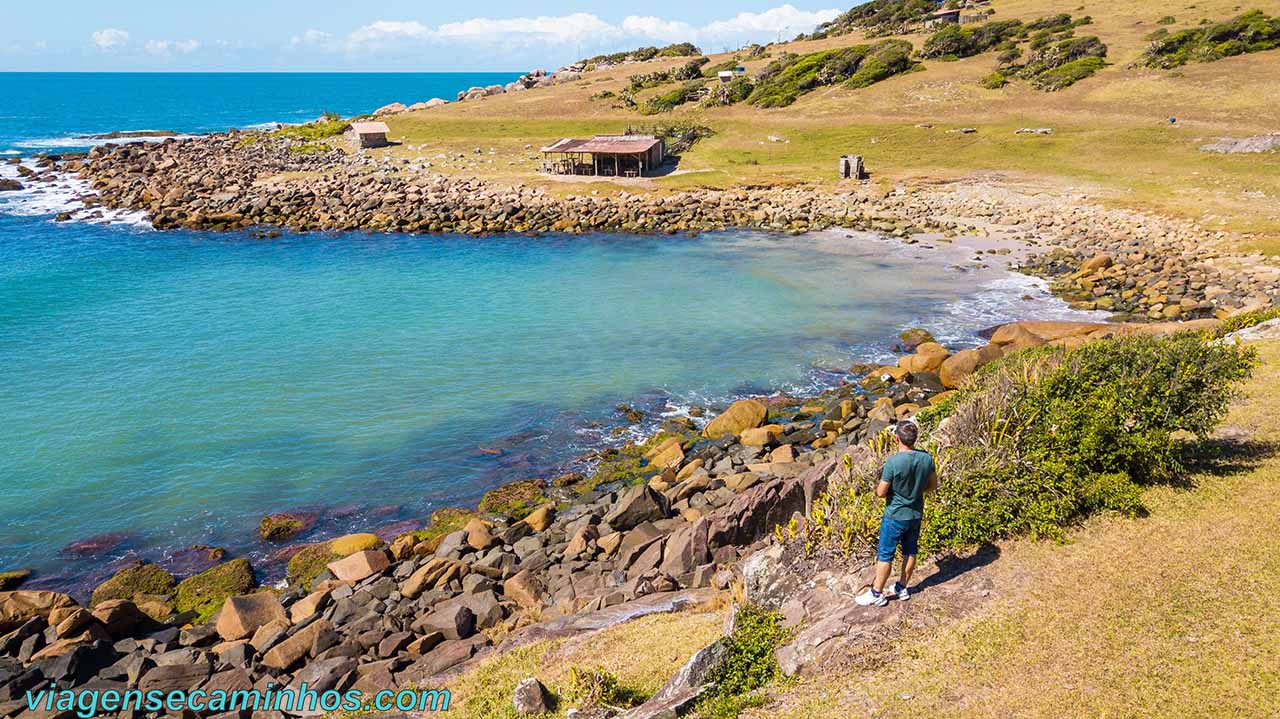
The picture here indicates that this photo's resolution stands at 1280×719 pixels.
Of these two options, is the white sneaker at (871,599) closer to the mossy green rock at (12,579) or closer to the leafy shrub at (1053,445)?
the leafy shrub at (1053,445)

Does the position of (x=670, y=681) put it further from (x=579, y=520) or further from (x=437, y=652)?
(x=579, y=520)

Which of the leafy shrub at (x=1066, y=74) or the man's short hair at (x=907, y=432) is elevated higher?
the leafy shrub at (x=1066, y=74)

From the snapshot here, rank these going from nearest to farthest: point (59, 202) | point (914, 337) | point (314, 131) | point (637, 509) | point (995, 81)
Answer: point (637, 509) < point (914, 337) < point (59, 202) < point (995, 81) < point (314, 131)

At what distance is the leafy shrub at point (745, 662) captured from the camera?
952cm

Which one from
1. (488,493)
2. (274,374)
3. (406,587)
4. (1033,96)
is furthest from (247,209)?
(1033,96)

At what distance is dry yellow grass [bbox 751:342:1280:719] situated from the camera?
27.7ft

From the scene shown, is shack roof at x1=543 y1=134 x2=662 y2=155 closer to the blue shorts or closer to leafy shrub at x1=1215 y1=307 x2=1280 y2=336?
leafy shrub at x1=1215 y1=307 x2=1280 y2=336

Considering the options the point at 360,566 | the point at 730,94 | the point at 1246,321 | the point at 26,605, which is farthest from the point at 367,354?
the point at 730,94

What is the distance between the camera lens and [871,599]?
10320 mm

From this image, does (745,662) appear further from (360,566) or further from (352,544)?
(352,544)

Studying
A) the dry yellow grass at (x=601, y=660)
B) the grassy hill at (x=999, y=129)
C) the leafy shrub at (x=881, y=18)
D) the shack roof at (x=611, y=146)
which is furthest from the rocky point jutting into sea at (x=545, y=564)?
the leafy shrub at (x=881, y=18)

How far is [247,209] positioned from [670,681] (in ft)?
205

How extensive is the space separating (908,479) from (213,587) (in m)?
16.3

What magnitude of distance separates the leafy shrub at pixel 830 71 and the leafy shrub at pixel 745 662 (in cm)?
8298
